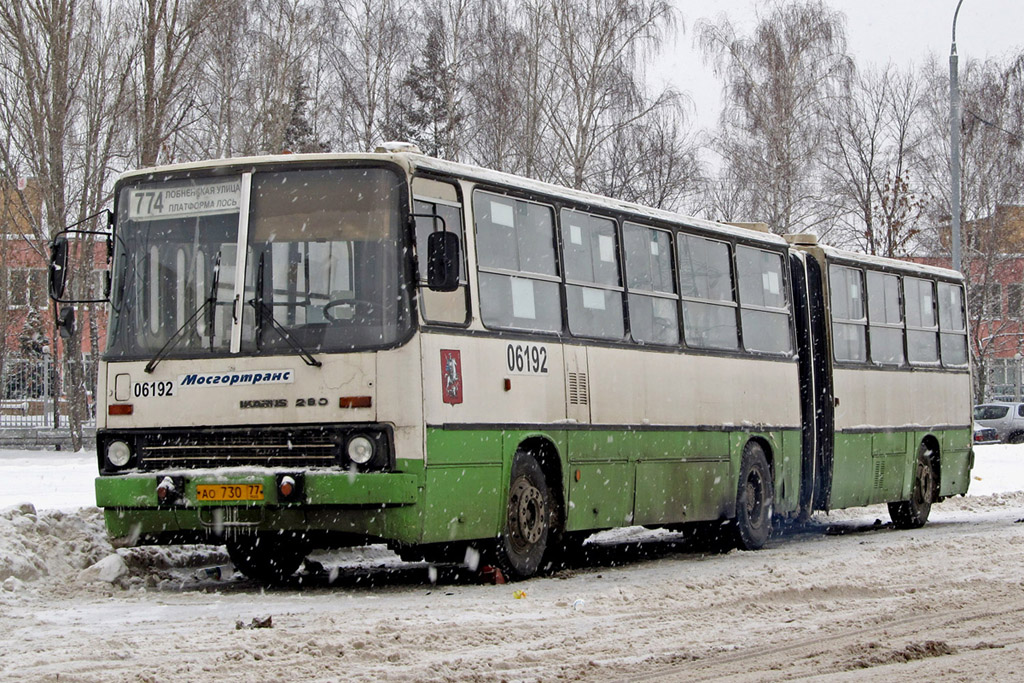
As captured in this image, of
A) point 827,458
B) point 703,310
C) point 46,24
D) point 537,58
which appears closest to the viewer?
point 703,310

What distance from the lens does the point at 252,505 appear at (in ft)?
37.4

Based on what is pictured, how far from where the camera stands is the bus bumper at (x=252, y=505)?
11281 millimetres

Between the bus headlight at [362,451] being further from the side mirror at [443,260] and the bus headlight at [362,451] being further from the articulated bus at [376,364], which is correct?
the side mirror at [443,260]

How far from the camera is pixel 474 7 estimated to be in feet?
146

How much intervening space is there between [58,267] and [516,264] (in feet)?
11.2

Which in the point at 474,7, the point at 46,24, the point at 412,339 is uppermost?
the point at 474,7

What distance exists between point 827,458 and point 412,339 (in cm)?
849

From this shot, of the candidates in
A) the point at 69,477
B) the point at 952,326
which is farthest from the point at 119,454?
the point at 952,326

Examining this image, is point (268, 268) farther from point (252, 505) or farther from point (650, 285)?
point (650, 285)

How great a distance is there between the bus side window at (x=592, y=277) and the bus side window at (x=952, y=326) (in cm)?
904

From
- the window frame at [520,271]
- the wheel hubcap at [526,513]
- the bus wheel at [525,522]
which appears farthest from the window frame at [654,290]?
the wheel hubcap at [526,513]

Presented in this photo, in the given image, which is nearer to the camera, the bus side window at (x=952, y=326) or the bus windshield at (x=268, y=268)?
the bus windshield at (x=268, y=268)

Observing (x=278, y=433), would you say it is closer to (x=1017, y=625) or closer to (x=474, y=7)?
(x=1017, y=625)

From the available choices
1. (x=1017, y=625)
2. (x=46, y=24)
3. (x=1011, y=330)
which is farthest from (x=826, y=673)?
(x=1011, y=330)
